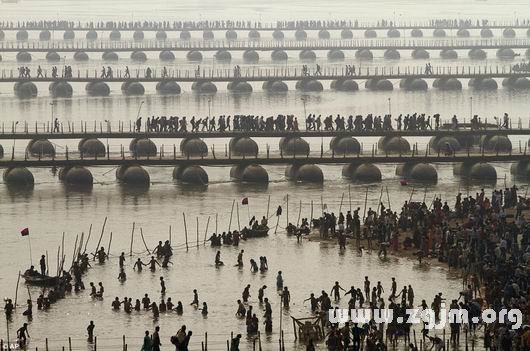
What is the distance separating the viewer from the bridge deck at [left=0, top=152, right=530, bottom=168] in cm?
8688

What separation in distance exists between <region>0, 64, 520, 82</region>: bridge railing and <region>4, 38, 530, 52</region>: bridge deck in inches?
85.0

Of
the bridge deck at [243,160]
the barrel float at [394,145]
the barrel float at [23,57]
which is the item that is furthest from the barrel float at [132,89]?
the bridge deck at [243,160]

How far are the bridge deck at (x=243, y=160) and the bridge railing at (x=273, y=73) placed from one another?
1798 inches

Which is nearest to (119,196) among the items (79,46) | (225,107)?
(225,107)

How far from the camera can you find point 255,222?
238ft

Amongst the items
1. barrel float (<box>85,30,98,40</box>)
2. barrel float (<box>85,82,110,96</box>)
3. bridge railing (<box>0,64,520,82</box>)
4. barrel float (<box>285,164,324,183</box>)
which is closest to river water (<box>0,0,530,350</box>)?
barrel float (<box>285,164,324,183</box>)

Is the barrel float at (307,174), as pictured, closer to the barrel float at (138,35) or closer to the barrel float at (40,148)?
the barrel float at (40,148)

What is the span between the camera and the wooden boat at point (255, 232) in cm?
7125

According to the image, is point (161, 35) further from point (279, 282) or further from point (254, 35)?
point (279, 282)

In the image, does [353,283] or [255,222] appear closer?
[353,283]


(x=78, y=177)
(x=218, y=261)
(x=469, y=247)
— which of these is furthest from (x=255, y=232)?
(x=78, y=177)

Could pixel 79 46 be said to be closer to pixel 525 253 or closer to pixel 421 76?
pixel 421 76

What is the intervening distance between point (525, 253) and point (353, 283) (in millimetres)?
6576

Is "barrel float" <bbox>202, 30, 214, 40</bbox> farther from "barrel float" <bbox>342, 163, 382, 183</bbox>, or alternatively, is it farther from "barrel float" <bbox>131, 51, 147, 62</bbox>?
"barrel float" <bbox>342, 163, 382, 183</bbox>
